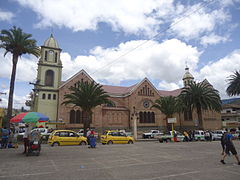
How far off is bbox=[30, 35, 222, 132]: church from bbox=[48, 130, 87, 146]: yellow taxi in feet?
41.0

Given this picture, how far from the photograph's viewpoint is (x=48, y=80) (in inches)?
1549

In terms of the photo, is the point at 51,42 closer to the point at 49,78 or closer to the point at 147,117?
the point at 49,78

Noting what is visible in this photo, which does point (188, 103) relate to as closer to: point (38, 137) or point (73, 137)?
point (73, 137)

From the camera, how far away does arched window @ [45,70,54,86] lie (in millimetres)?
39125

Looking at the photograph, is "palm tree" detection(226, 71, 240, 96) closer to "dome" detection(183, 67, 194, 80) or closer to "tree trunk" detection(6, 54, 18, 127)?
"dome" detection(183, 67, 194, 80)

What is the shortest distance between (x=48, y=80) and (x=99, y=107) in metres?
12.7

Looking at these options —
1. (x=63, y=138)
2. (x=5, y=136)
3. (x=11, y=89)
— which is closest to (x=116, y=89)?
(x=11, y=89)

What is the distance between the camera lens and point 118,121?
43.0 m

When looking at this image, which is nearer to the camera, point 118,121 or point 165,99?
point 165,99

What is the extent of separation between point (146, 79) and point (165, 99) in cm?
1208

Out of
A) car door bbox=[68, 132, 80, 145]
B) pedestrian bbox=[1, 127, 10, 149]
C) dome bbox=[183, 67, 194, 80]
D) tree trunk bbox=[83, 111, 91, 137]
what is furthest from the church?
pedestrian bbox=[1, 127, 10, 149]

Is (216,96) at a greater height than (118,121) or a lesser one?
greater

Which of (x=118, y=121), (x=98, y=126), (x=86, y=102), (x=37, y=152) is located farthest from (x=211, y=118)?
(x=37, y=152)

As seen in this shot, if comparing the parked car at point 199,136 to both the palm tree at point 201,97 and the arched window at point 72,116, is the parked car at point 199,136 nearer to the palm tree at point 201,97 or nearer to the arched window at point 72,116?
the palm tree at point 201,97
